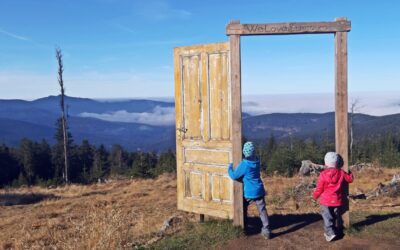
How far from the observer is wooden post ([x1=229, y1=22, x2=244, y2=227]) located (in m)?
6.63

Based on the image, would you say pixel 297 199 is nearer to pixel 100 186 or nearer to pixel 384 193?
pixel 384 193

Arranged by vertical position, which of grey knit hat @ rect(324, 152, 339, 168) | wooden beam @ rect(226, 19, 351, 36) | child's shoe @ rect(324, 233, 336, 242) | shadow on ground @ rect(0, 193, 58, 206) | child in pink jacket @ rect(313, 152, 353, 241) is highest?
wooden beam @ rect(226, 19, 351, 36)

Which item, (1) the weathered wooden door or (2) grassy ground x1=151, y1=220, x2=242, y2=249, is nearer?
(2) grassy ground x1=151, y1=220, x2=242, y2=249

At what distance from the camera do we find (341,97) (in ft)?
21.8

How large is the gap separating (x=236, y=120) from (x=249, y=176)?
0.85 metres

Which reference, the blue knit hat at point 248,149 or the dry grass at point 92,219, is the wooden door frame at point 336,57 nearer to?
the blue knit hat at point 248,149

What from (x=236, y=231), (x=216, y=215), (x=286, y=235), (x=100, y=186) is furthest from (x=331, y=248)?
(x=100, y=186)

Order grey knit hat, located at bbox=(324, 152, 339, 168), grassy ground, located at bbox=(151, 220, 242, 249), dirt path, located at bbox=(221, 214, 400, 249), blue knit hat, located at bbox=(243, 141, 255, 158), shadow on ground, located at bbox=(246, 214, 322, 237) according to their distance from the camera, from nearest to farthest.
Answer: dirt path, located at bbox=(221, 214, 400, 249) → grey knit hat, located at bbox=(324, 152, 339, 168) → blue knit hat, located at bbox=(243, 141, 255, 158) → grassy ground, located at bbox=(151, 220, 242, 249) → shadow on ground, located at bbox=(246, 214, 322, 237)

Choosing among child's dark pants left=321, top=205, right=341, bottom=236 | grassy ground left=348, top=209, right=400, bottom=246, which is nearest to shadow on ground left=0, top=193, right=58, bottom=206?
grassy ground left=348, top=209, right=400, bottom=246

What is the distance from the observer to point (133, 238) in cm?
751

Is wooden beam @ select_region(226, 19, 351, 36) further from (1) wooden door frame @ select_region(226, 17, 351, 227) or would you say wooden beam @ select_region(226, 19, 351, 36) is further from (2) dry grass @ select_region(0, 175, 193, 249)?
(2) dry grass @ select_region(0, 175, 193, 249)

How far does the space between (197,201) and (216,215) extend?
1.45ft

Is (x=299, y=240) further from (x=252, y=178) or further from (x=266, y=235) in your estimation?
(x=252, y=178)

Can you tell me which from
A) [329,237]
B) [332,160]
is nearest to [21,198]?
[329,237]
